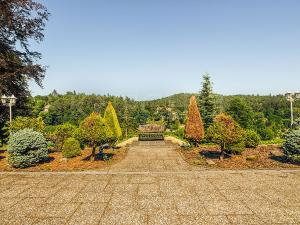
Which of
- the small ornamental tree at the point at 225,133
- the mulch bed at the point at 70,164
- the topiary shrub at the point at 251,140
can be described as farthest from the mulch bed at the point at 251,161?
the mulch bed at the point at 70,164

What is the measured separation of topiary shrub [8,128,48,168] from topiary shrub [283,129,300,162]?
1465cm

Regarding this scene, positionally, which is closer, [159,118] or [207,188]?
[207,188]

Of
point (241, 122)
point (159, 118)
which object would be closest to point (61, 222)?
point (241, 122)

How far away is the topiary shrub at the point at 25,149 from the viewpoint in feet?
47.6

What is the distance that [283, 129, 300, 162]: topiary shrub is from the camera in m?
14.5

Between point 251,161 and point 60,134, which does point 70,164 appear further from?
point 251,161

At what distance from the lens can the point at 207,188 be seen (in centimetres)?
1012

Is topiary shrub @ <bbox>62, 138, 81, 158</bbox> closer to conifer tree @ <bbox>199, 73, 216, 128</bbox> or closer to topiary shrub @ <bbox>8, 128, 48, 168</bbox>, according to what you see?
topiary shrub @ <bbox>8, 128, 48, 168</bbox>

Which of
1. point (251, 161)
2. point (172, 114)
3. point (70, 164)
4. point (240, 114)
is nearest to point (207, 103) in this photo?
point (240, 114)

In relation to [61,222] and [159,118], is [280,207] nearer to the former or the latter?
[61,222]

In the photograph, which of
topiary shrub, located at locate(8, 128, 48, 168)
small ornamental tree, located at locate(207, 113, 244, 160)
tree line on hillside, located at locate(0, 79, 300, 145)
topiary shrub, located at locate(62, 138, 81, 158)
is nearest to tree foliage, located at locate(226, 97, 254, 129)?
tree line on hillside, located at locate(0, 79, 300, 145)

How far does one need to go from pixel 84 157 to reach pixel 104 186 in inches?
297

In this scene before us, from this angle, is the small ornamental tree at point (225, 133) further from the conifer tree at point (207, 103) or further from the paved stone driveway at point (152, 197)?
the conifer tree at point (207, 103)

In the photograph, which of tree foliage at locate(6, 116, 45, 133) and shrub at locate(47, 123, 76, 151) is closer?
tree foliage at locate(6, 116, 45, 133)
